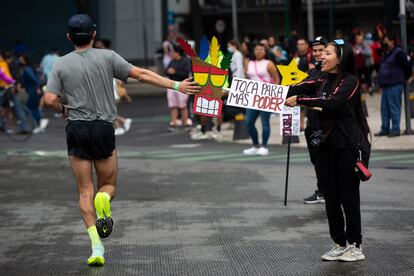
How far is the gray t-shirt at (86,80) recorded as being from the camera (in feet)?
27.8

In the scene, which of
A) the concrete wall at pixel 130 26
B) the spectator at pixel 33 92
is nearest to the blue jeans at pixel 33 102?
the spectator at pixel 33 92

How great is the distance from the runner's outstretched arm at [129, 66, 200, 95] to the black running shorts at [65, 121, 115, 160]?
444mm

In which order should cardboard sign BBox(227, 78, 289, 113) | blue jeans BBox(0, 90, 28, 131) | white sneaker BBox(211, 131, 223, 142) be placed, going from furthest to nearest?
blue jeans BBox(0, 90, 28, 131), white sneaker BBox(211, 131, 223, 142), cardboard sign BBox(227, 78, 289, 113)

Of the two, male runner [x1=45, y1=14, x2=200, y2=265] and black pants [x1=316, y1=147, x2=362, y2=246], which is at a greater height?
male runner [x1=45, y1=14, x2=200, y2=265]

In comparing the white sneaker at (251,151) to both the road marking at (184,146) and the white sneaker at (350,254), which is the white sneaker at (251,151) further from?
the white sneaker at (350,254)

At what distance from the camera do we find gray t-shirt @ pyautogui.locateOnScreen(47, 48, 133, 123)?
8484 mm

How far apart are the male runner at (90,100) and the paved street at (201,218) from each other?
0.51 meters

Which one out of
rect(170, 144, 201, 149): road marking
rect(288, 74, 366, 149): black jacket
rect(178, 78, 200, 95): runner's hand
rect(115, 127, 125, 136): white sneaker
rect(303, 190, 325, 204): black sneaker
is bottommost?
rect(170, 144, 201, 149): road marking

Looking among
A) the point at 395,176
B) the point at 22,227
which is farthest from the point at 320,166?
the point at 395,176

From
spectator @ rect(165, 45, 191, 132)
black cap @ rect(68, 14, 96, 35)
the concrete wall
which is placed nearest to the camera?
black cap @ rect(68, 14, 96, 35)

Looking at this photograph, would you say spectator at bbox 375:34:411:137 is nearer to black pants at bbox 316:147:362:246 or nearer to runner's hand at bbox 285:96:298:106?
Answer: runner's hand at bbox 285:96:298:106

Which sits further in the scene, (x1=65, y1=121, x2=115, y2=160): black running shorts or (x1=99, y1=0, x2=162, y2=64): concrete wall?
(x1=99, y1=0, x2=162, y2=64): concrete wall

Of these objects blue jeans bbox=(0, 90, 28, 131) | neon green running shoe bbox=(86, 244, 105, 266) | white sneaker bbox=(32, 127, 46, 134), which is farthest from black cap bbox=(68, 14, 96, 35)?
white sneaker bbox=(32, 127, 46, 134)

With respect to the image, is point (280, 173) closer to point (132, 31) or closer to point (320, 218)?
point (320, 218)
